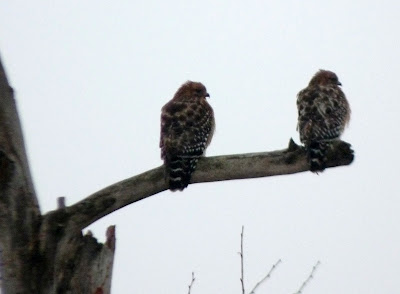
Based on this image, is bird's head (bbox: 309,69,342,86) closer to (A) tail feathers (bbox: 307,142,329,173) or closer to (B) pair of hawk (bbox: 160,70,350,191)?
(B) pair of hawk (bbox: 160,70,350,191)

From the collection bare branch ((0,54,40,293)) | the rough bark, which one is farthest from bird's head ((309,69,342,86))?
bare branch ((0,54,40,293))

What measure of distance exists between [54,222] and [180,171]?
158cm

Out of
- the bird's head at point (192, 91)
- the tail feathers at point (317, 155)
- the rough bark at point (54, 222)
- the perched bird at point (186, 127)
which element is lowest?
the rough bark at point (54, 222)

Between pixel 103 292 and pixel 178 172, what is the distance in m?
1.50

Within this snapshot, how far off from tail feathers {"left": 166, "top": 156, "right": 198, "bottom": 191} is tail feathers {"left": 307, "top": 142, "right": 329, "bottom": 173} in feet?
3.03

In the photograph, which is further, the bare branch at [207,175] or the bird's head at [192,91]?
the bird's head at [192,91]

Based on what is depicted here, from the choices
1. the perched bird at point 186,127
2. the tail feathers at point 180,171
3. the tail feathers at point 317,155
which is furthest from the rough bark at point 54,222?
the perched bird at point 186,127

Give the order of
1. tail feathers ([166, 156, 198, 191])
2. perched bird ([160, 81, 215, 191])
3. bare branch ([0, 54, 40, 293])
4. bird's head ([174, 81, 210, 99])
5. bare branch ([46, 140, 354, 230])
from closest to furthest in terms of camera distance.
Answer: bare branch ([0, 54, 40, 293]) → bare branch ([46, 140, 354, 230]) → tail feathers ([166, 156, 198, 191]) → perched bird ([160, 81, 215, 191]) → bird's head ([174, 81, 210, 99])

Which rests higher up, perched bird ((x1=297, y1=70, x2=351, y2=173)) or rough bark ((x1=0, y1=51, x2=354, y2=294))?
perched bird ((x1=297, y1=70, x2=351, y2=173))

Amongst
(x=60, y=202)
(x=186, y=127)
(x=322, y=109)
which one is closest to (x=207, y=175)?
(x=60, y=202)

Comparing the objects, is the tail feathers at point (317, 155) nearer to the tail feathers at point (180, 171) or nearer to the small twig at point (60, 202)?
the tail feathers at point (180, 171)

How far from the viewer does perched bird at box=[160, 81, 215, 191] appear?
7.01 metres

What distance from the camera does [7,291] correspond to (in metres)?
4.77

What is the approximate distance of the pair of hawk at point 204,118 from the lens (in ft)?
23.4
